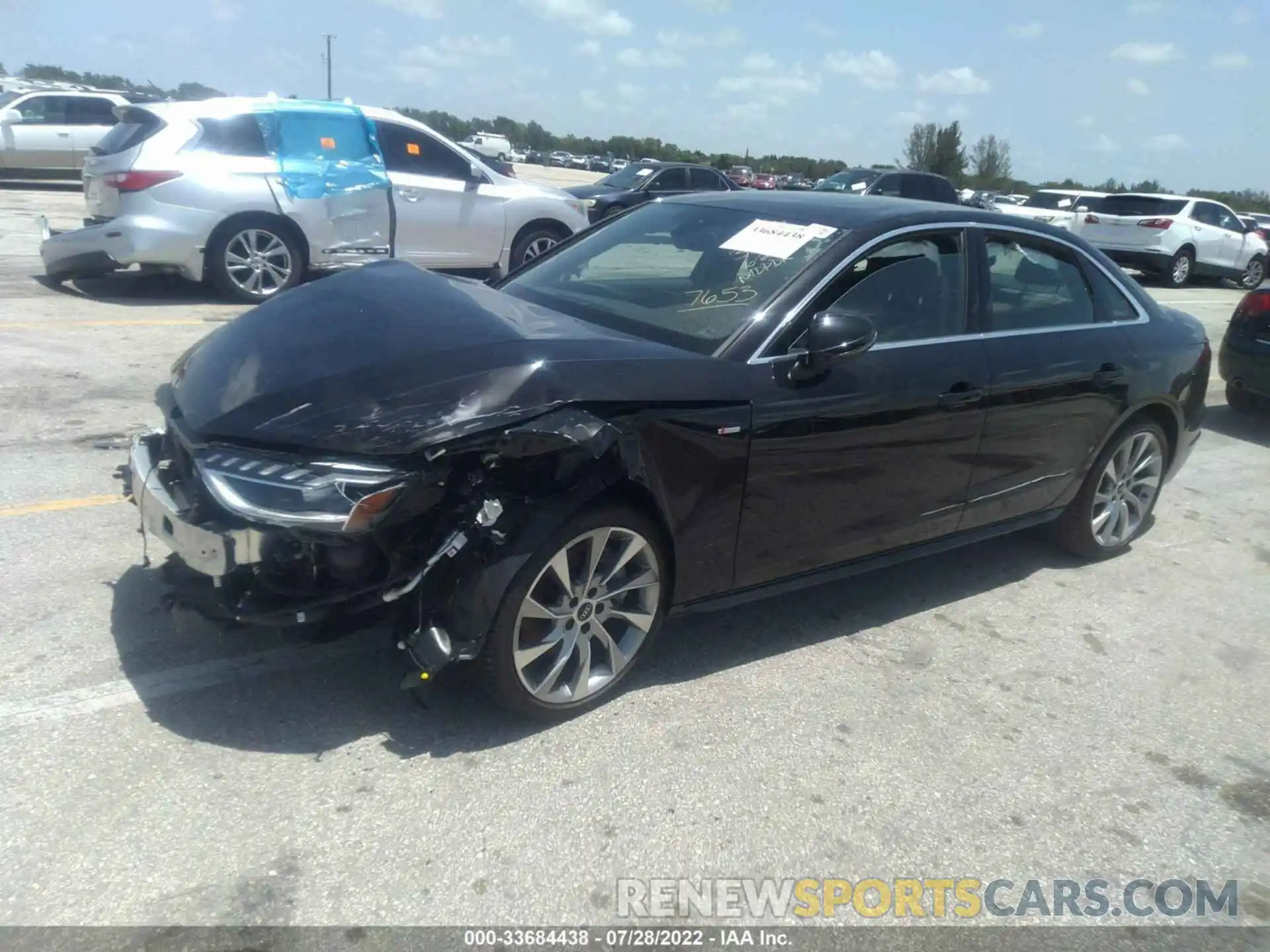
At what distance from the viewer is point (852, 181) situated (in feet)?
72.2

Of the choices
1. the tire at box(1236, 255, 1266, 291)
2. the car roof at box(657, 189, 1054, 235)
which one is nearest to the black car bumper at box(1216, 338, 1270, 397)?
the car roof at box(657, 189, 1054, 235)

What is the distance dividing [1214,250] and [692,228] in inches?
781

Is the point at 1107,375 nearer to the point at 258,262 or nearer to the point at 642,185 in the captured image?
the point at 258,262

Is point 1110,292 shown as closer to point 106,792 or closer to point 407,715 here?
point 407,715

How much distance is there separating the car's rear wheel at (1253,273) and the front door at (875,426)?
2085cm

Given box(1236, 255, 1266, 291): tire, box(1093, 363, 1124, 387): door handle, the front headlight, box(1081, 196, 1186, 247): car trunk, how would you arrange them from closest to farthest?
the front headlight < box(1093, 363, 1124, 387): door handle < box(1081, 196, 1186, 247): car trunk < box(1236, 255, 1266, 291): tire

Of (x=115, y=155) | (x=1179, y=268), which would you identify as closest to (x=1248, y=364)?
(x=115, y=155)

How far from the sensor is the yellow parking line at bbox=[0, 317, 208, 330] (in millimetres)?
8305

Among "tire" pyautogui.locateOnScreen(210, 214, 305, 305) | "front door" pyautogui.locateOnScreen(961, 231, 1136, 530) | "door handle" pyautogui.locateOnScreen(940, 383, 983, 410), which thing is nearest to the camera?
"door handle" pyautogui.locateOnScreen(940, 383, 983, 410)

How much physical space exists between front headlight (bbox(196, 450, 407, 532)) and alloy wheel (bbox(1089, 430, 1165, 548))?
12.3 ft

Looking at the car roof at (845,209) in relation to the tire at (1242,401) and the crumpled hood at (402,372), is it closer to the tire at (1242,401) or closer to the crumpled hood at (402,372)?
the crumpled hood at (402,372)

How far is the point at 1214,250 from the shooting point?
20.6 m

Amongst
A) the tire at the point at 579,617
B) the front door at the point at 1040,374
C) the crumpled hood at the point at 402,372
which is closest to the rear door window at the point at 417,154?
the crumpled hood at the point at 402,372

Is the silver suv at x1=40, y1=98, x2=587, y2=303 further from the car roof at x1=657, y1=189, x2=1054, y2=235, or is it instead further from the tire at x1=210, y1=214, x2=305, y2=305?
the car roof at x1=657, y1=189, x2=1054, y2=235
